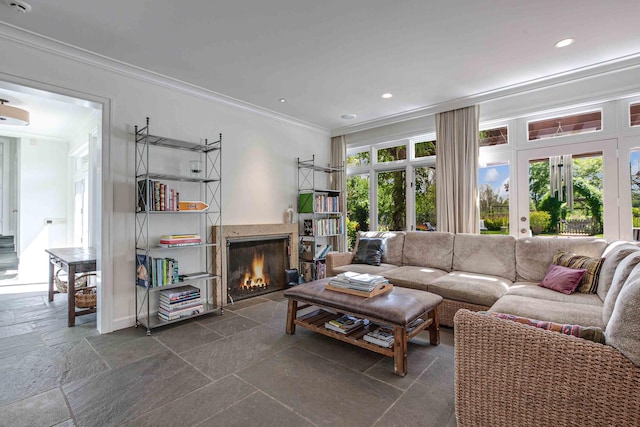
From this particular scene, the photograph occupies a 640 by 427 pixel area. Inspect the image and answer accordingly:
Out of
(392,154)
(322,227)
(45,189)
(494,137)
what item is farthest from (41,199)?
(494,137)

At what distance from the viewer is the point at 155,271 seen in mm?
3137

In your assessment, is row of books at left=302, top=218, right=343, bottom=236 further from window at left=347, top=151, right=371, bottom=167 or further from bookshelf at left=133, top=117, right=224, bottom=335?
bookshelf at left=133, top=117, right=224, bottom=335

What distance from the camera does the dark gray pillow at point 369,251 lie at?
13.9 feet

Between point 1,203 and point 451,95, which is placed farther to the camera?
point 1,203

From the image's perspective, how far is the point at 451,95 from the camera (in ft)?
13.1

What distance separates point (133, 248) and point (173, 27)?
2.18 meters

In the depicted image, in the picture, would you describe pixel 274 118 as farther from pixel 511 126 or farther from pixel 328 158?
pixel 511 126

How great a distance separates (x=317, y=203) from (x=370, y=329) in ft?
8.86

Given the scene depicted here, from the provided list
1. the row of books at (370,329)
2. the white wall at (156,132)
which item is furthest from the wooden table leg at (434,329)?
the white wall at (156,132)

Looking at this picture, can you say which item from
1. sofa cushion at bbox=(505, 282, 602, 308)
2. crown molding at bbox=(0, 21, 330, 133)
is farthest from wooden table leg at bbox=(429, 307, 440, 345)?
crown molding at bbox=(0, 21, 330, 133)

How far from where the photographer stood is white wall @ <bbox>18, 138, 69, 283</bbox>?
18.1 ft

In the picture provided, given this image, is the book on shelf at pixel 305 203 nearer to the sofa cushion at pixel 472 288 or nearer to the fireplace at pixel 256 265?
the fireplace at pixel 256 265

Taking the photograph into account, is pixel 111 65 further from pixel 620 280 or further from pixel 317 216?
pixel 620 280

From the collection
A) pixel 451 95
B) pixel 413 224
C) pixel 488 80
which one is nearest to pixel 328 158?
pixel 413 224
